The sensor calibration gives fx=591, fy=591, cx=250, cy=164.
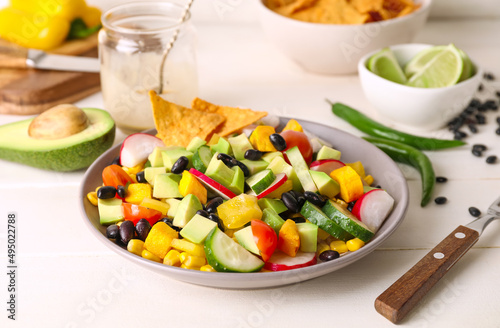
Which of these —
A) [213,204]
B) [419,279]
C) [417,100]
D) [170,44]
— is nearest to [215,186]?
[213,204]

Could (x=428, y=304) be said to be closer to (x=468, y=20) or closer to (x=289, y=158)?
(x=289, y=158)

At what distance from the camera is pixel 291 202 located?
1846mm

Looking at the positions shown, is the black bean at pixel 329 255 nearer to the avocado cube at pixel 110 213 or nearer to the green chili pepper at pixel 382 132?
the avocado cube at pixel 110 213

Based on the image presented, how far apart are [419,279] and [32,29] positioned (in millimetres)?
2699

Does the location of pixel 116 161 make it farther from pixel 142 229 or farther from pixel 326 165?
pixel 326 165

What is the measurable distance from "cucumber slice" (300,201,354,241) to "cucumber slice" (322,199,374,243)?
2 cm

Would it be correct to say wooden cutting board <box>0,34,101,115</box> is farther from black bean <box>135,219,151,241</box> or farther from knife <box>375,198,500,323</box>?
knife <box>375,198,500,323</box>

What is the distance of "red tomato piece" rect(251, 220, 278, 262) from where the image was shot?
1651 millimetres

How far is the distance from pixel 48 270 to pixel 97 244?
19 centimetres

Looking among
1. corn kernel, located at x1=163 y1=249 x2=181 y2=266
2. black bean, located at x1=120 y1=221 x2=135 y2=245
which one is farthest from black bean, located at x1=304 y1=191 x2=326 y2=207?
black bean, located at x1=120 y1=221 x2=135 y2=245

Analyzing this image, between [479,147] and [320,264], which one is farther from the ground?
[320,264]

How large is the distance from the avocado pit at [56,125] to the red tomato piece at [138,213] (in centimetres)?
66

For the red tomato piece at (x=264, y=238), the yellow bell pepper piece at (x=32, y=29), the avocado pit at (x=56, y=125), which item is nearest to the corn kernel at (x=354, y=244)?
the red tomato piece at (x=264, y=238)

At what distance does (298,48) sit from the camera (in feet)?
10.2
